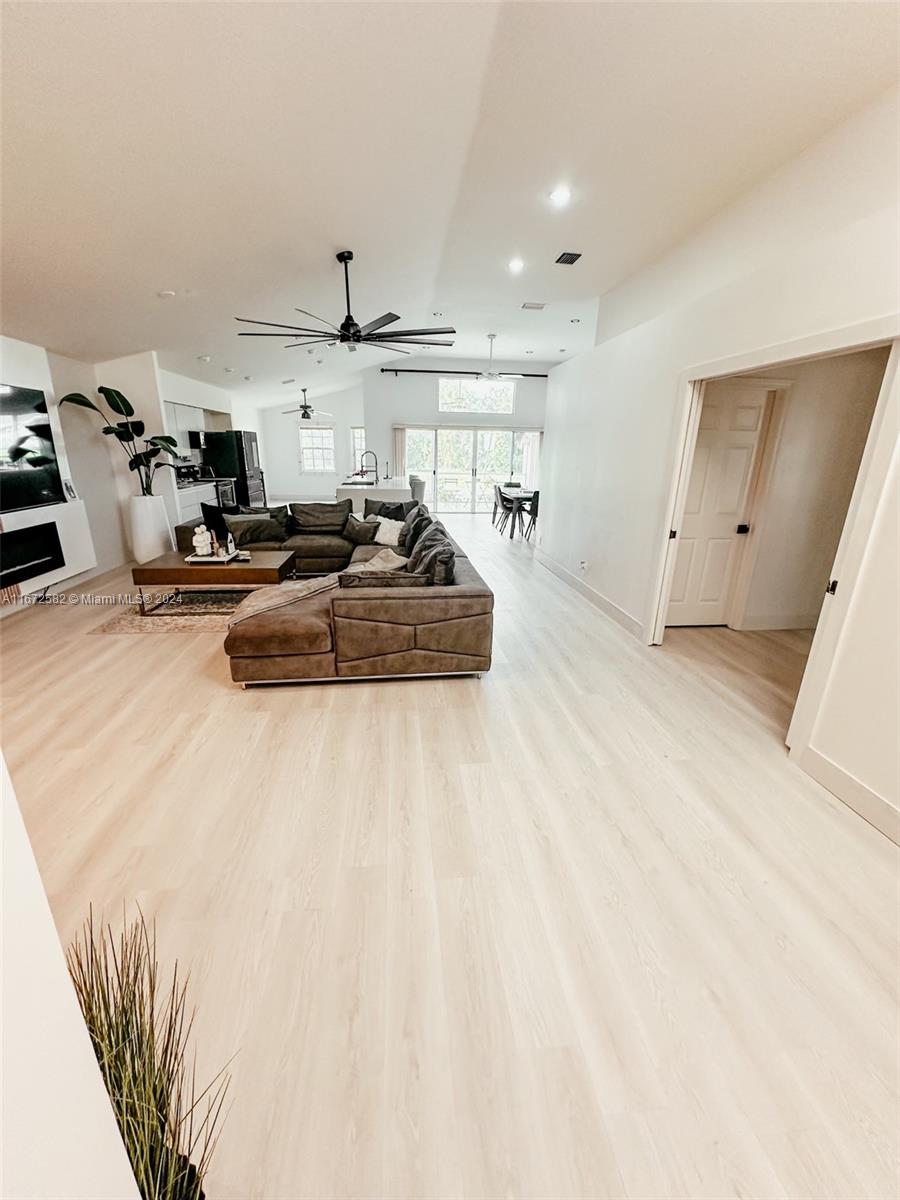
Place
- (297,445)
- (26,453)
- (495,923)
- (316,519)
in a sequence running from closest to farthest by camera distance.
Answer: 1. (495,923)
2. (26,453)
3. (316,519)
4. (297,445)

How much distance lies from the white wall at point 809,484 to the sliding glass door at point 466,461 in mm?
6840

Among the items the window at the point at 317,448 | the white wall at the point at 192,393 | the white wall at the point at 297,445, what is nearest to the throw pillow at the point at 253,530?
the white wall at the point at 192,393

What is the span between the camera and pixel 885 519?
2080 mm

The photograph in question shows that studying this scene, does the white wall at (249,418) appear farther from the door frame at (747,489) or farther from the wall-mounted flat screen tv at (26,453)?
the door frame at (747,489)

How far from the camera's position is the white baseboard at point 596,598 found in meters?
4.19

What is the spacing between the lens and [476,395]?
1014 centimetres

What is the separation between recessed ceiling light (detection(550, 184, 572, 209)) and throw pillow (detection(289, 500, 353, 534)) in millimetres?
3832

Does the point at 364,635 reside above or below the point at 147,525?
below

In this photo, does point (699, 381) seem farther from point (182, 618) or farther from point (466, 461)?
point (466, 461)

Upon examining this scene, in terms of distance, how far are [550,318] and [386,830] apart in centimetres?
629

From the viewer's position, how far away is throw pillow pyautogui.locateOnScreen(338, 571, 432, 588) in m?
3.21

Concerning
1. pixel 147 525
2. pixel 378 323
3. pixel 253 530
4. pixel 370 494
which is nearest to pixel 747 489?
pixel 378 323

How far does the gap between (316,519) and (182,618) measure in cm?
207

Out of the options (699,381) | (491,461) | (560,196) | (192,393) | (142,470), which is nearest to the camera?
(560,196)
